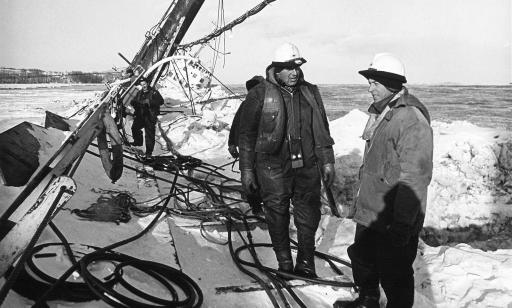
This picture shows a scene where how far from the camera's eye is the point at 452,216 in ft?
25.5

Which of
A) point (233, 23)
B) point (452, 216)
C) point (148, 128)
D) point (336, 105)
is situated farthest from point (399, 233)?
point (336, 105)

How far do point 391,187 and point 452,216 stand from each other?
6.01 meters

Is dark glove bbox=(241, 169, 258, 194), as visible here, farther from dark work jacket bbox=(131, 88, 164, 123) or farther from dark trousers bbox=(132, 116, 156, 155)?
dark work jacket bbox=(131, 88, 164, 123)

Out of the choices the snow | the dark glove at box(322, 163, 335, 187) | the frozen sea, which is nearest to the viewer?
the dark glove at box(322, 163, 335, 187)

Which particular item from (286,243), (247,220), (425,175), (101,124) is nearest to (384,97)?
(425,175)

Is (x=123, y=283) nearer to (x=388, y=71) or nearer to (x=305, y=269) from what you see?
(x=305, y=269)

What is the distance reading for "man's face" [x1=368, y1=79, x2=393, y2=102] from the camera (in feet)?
9.08

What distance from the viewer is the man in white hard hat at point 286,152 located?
3.50 meters

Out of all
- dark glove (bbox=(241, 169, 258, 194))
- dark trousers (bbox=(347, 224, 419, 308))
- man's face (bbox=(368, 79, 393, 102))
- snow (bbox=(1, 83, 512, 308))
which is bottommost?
snow (bbox=(1, 83, 512, 308))

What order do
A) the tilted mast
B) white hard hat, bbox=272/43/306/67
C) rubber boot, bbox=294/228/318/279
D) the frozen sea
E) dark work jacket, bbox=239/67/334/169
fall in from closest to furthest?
white hard hat, bbox=272/43/306/67
dark work jacket, bbox=239/67/334/169
rubber boot, bbox=294/228/318/279
the tilted mast
the frozen sea

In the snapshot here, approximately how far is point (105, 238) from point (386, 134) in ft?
9.86

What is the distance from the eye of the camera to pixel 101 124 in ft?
11.0

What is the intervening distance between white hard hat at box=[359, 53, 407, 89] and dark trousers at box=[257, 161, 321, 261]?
114cm

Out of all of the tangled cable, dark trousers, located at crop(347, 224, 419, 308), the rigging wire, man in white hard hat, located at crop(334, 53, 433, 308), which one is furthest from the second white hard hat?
the rigging wire
